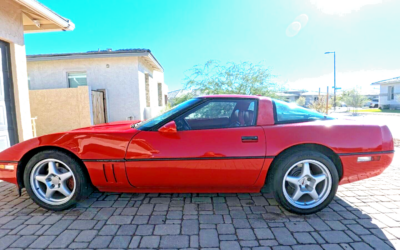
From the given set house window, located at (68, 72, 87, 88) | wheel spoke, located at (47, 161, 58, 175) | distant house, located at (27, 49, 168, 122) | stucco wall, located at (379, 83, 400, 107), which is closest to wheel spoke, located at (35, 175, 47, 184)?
wheel spoke, located at (47, 161, 58, 175)

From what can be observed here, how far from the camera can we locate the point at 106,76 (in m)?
9.33

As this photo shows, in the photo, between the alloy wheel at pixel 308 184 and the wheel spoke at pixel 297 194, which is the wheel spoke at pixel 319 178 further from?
the wheel spoke at pixel 297 194

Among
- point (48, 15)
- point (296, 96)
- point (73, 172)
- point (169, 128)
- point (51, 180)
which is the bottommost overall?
point (51, 180)

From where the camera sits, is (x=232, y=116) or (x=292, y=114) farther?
(x=232, y=116)

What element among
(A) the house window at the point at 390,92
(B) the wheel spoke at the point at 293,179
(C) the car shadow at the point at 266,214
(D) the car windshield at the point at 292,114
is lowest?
→ (C) the car shadow at the point at 266,214

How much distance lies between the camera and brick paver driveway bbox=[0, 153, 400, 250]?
205 cm

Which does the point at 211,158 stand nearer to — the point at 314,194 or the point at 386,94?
the point at 314,194

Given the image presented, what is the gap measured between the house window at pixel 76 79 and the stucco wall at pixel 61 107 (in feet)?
5.84

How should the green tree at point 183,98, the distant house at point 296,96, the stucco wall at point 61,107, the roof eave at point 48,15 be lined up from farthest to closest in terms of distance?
the distant house at point 296,96
the green tree at point 183,98
the stucco wall at point 61,107
the roof eave at point 48,15

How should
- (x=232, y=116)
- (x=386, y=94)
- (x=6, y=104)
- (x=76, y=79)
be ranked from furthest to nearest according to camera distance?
(x=386, y=94)
(x=76, y=79)
(x=6, y=104)
(x=232, y=116)

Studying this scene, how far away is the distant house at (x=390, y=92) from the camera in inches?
1104

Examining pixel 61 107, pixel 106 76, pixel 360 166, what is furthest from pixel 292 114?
pixel 106 76

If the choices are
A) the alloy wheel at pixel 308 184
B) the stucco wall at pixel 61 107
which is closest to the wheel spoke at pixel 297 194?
the alloy wheel at pixel 308 184

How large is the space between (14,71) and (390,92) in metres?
39.0
